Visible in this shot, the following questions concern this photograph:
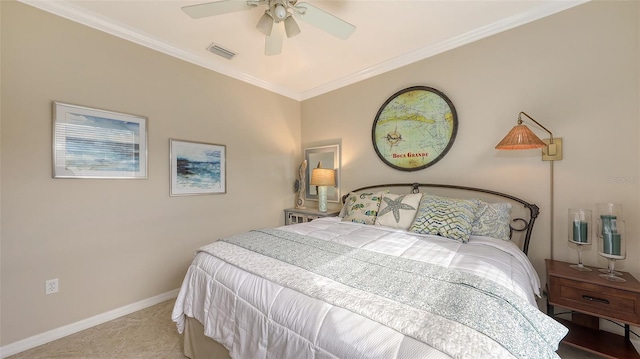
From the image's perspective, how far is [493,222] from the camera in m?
1.93

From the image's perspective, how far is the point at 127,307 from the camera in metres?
2.28

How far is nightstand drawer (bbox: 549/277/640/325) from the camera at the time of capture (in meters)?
1.39

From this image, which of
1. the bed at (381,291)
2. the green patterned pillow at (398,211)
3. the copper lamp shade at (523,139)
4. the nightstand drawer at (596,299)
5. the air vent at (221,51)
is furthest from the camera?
the air vent at (221,51)

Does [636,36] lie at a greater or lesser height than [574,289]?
greater

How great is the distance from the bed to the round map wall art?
0.67 m

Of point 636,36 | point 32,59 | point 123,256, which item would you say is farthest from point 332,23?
point 123,256

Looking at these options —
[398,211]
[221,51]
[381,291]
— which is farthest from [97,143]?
[398,211]

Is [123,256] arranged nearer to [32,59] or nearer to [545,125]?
[32,59]

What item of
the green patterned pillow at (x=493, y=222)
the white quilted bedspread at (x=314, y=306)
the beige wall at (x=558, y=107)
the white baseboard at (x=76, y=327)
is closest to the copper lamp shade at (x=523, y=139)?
the beige wall at (x=558, y=107)

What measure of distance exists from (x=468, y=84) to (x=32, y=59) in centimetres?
378

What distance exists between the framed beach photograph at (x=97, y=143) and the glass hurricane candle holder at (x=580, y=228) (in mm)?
3679

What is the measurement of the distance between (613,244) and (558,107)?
1.09 m

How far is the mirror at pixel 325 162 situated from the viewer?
11.3ft

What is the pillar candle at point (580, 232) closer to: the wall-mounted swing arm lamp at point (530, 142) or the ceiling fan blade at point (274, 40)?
the wall-mounted swing arm lamp at point (530, 142)
